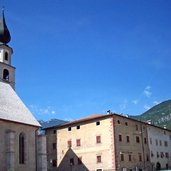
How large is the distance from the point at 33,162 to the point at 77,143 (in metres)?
12.2

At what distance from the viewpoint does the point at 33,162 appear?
43.3 meters

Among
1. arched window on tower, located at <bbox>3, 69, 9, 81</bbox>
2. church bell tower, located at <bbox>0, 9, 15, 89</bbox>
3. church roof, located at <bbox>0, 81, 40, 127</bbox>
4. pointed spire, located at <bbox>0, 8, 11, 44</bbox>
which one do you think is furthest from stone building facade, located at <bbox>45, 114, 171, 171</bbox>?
pointed spire, located at <bbox>0, 8, 11, 44</bbox>

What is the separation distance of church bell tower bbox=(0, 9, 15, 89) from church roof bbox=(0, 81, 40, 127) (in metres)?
2.82

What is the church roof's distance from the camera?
42.4m

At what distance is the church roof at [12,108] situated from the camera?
42.4 meters

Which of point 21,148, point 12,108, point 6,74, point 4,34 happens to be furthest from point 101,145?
point 4,34

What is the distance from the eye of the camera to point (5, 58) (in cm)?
5509

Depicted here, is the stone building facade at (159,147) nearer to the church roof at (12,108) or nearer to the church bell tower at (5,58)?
the church roof at (12,108)

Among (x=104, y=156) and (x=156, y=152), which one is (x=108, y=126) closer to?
(x=104, y=156)

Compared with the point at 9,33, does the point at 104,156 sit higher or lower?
lower

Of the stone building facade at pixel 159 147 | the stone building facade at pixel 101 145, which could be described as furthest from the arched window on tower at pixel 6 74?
the stone building facade at pixel 159 147

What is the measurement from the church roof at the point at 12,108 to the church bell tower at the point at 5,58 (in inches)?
111

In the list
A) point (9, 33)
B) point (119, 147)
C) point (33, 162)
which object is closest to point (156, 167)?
point (119, 147)

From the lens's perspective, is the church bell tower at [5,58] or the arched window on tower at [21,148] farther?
the church bell tower at [5,58]
